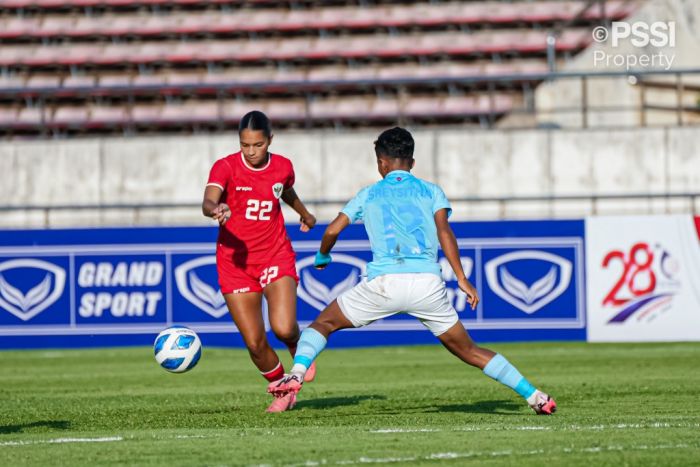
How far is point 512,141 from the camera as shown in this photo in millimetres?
20078

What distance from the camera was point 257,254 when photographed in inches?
355

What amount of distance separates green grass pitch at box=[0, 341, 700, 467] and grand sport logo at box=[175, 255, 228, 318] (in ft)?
4.07

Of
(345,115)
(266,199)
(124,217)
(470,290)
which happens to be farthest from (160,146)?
(470,290)

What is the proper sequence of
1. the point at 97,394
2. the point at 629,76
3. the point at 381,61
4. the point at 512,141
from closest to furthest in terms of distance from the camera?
the point at 97,394, the point at 512,141, the point at 629,76, the point at 381,61

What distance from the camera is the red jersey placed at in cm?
888

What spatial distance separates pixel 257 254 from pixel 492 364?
6.71ft

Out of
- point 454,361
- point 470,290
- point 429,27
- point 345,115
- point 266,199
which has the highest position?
point 429,27

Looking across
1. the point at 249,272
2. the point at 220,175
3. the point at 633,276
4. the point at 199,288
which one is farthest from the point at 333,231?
the point at 199,288

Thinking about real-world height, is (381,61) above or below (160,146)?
above

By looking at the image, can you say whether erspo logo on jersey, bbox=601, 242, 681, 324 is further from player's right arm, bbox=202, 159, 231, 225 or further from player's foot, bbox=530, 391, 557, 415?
player's right arm, bbox=202, 159, 231, 225

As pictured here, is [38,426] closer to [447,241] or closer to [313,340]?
[313,340]

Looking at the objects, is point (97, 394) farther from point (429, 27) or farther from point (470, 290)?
point (429, 27)

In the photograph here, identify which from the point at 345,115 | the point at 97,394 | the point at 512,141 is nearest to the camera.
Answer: the point at 97,394

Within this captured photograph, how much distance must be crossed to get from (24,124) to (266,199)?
16540 mm
